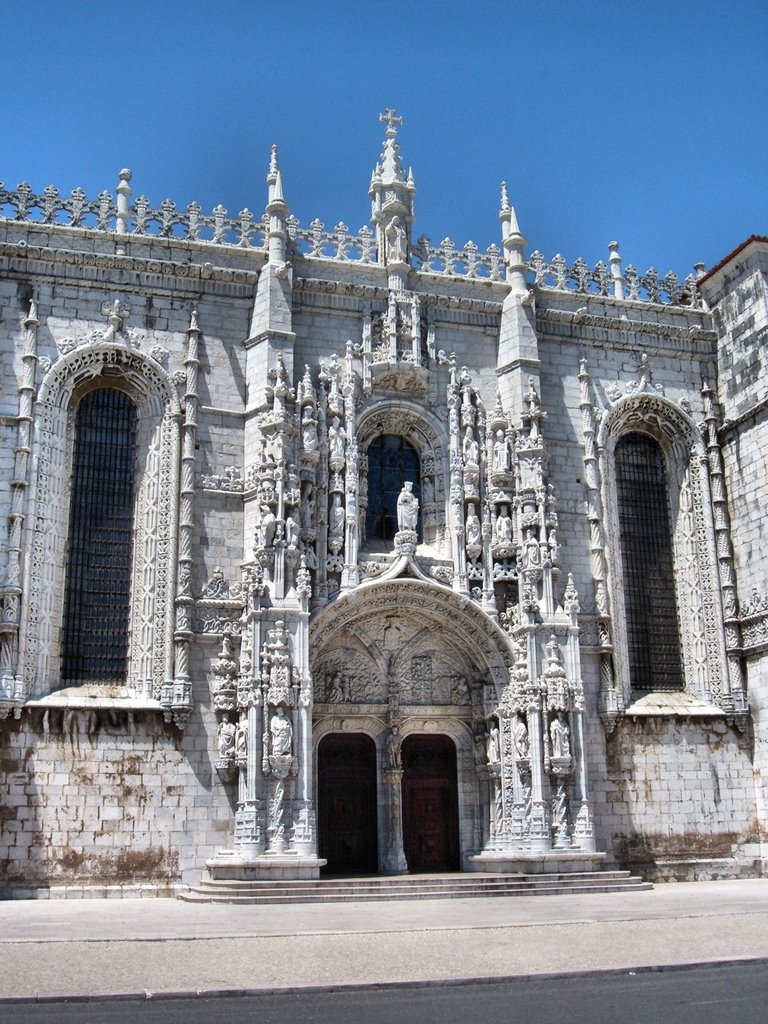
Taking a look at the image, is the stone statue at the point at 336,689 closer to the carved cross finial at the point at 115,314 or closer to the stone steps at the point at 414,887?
the stone steps at the point at 414,887

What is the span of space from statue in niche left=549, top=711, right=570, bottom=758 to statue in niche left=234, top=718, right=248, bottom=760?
5970 mm

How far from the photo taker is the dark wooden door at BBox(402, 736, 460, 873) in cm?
2309

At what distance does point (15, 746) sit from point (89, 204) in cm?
1108

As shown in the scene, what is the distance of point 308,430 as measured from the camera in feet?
75.5

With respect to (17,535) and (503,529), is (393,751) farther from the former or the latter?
(17,535)

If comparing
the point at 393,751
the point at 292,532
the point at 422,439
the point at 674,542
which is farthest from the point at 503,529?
the point at 393,751

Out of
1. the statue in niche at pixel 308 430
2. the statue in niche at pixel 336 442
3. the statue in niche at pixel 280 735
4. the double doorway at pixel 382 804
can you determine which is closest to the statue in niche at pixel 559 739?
the double doorway at pixel 382 804

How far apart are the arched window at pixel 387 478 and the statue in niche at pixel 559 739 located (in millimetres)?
5268

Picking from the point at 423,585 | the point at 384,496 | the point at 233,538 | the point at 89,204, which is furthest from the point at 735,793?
the point at 89,204

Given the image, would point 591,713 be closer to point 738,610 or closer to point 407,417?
point 738,610

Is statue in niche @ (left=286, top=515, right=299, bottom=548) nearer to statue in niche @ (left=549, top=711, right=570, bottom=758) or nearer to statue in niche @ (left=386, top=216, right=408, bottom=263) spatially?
statue in niche @ (left=549, top=711, right=570, bottom=758)

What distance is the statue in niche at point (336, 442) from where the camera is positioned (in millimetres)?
23219

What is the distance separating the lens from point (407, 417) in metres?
24.7

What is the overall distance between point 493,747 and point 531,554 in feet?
13.1
